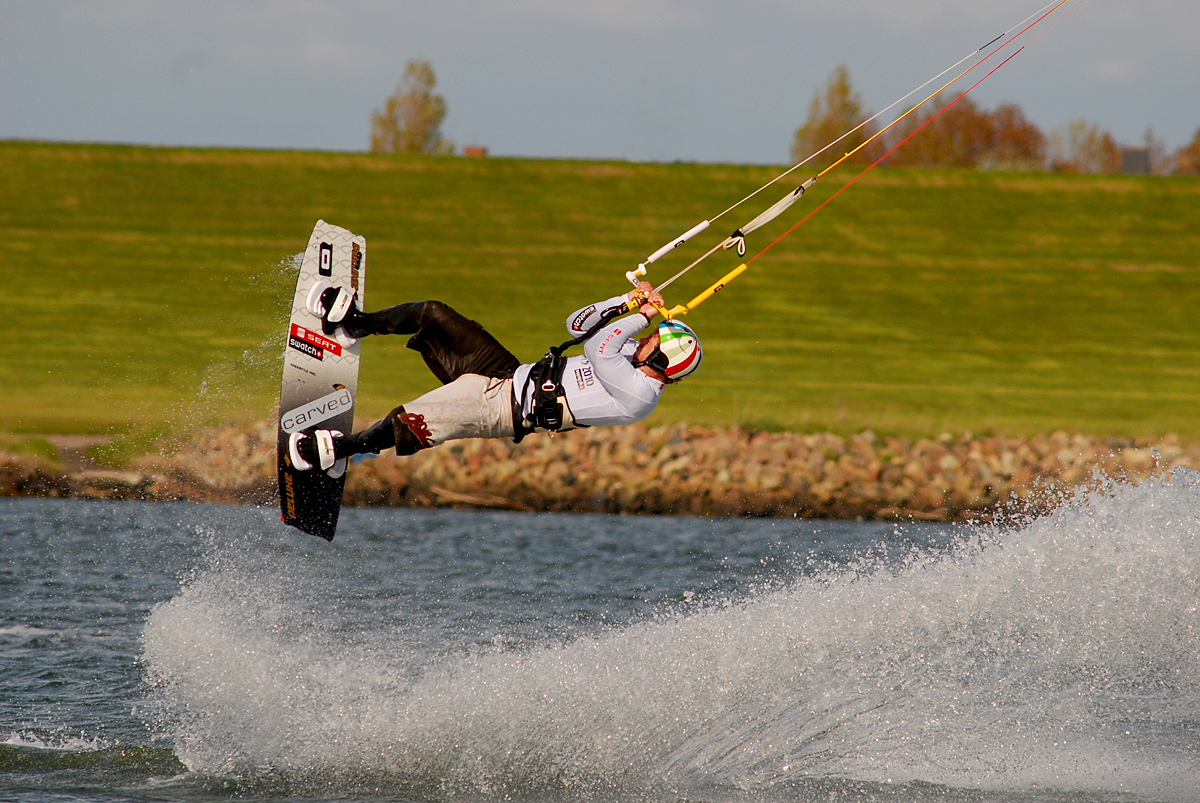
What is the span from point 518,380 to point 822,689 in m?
2.88

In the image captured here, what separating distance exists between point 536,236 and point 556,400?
17.3m

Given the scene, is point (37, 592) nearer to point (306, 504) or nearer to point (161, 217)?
point (306, 504)

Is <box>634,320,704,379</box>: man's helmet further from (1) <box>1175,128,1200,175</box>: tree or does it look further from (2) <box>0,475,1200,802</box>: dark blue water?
(1) <box>1175,128,1200,175</box>: tree

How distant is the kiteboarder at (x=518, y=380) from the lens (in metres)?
7.83

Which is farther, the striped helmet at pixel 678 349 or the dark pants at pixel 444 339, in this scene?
the dark pants at pixel 444 339

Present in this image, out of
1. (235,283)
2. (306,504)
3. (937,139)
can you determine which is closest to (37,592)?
(306,504)

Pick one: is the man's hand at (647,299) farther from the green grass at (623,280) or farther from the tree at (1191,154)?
the tree at (1191,154)

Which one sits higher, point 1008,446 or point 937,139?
point 937,139

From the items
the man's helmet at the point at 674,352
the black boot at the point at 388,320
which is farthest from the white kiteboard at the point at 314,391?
the man's helmet at the point at 674,352

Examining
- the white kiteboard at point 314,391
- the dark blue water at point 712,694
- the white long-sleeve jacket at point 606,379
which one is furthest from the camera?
the white kiteboard at point 314,391

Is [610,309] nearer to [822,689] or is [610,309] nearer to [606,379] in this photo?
[606,379]

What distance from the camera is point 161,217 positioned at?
2467 centimetres

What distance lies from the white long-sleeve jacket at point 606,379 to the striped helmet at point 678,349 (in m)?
0.14

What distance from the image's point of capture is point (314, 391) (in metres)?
8.63
